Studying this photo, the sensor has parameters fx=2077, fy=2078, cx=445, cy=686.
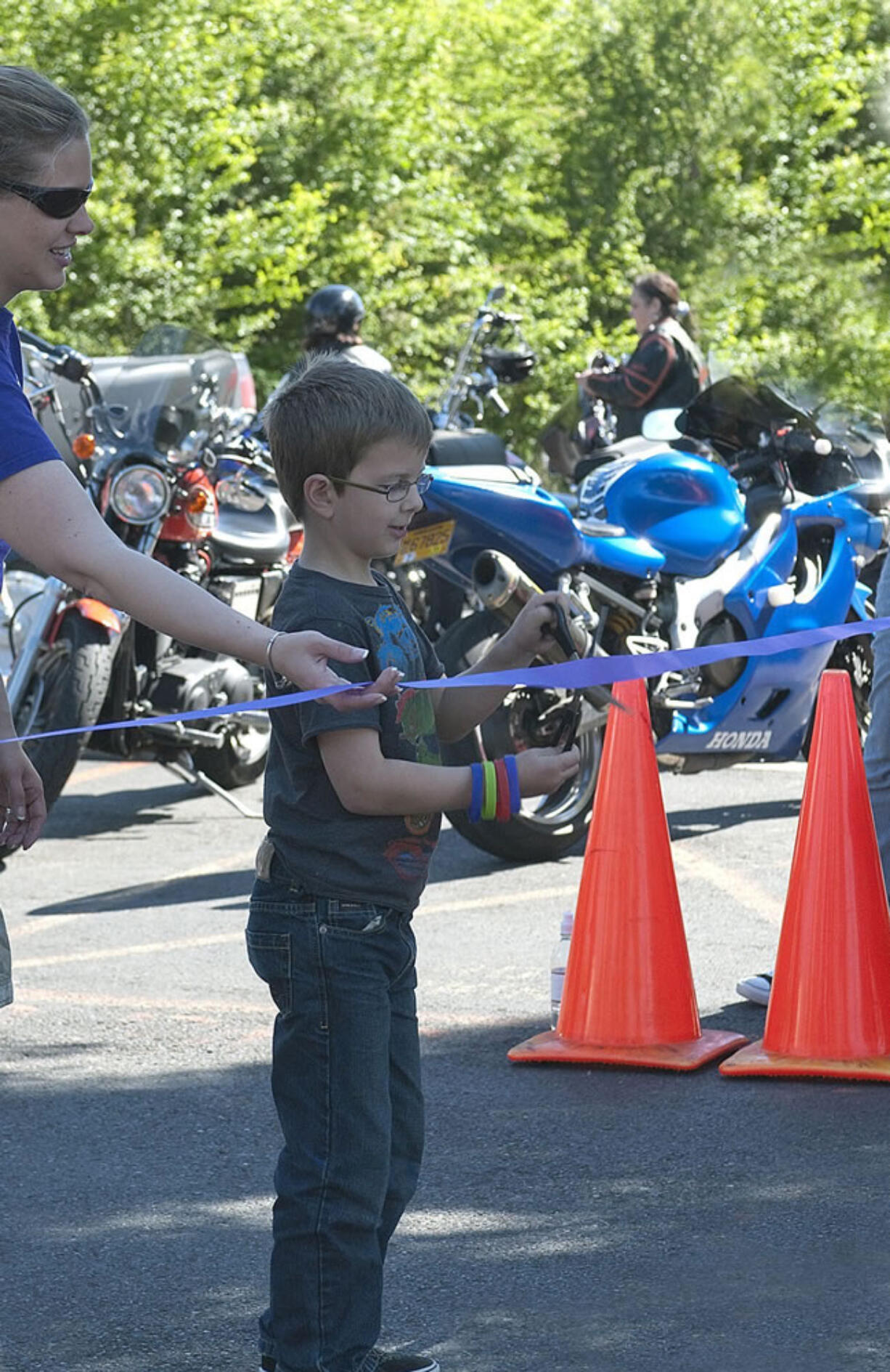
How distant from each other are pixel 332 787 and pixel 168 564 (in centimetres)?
511

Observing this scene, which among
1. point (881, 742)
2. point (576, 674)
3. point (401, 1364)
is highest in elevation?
point (576, 674)

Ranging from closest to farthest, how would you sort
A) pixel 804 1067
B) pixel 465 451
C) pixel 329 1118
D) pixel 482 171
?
pixel 329 1118
pixel 804 1067
pixel 465 451
pixel 482 171

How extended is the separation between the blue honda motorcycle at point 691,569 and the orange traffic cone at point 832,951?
1.78m

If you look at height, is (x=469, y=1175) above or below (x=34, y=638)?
above

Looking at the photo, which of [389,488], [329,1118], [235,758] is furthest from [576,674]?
[235,758]

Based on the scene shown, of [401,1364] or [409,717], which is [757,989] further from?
[409,717]

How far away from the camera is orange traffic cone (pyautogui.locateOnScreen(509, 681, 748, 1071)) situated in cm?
490

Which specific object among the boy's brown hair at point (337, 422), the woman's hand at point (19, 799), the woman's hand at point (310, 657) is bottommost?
the woman's hand at point (19, 799)

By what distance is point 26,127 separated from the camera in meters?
2.71

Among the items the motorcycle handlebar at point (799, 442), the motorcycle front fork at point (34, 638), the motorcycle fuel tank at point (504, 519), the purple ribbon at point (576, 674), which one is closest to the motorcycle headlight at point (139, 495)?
the motorcycle front fork at point (34, 638)

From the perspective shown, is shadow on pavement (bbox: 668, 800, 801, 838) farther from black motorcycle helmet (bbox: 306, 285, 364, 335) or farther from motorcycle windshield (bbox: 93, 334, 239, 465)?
black motorcycle helmet (bbox: 306, 285, 364, 335)

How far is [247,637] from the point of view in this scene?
2.62 m

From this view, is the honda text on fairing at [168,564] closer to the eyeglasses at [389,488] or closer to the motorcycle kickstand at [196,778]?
the motorcycle kickstand at [196,778]

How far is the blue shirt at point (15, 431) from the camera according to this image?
2654 millimetres
